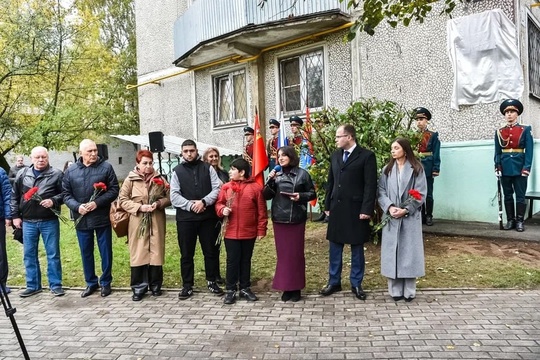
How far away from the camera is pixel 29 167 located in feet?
20.5

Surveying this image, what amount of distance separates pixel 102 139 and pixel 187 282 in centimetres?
2050

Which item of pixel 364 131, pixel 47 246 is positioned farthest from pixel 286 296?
pixel 47 246

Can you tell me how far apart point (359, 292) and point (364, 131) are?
2.66m

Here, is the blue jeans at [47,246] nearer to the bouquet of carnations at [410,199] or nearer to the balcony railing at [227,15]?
the bouquet of carnations at [410,199]

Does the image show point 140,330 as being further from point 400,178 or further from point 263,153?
point 400,178

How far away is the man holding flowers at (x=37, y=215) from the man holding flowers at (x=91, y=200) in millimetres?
321

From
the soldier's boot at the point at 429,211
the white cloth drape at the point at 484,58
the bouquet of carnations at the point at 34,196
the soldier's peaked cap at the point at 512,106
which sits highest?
the white cloth drape at the point at 484,58

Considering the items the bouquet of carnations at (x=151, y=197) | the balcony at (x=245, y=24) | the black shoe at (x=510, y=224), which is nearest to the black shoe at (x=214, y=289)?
the bouquet of carnations at (x=151, y=197)

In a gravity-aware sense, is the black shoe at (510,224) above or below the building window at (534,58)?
below

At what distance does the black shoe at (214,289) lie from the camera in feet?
18.9

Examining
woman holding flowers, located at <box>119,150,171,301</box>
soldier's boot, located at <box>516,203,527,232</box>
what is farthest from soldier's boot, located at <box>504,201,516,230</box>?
woman holding flowers, located at <box>119,150,171,301</box>

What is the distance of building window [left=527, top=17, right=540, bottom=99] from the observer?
370 inches

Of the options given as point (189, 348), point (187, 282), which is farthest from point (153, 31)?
point (189, 348)

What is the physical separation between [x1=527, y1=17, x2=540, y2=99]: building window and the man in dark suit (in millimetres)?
5847
